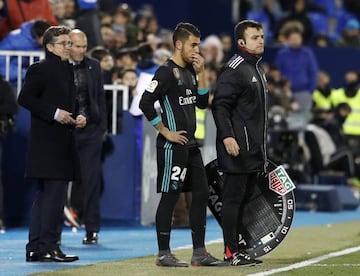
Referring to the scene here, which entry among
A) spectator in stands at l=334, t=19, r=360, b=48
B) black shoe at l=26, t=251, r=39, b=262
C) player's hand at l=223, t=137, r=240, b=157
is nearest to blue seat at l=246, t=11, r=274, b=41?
spectator in stands at l=334, t=19, r=360, b=48

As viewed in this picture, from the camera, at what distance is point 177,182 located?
1081 cm

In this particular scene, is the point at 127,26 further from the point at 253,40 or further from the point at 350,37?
the point at 350,37

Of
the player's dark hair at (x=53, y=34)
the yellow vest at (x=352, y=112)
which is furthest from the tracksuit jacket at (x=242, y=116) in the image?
the yellow vest at (x=352, y=112)

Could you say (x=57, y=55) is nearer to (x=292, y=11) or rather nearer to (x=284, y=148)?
(x=284, y=148)

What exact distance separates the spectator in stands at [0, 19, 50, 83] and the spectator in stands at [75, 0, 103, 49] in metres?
1.42

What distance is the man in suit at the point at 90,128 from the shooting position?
13695mm

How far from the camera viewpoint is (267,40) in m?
26.5

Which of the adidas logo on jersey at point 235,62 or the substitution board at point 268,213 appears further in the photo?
the substitution board at point 268,213

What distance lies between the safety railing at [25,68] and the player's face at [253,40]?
16.5ft

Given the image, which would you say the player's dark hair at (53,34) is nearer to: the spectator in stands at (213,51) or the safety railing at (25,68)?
the safety railing at (25,68)

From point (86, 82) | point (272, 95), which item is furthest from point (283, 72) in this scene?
point (86, 82)

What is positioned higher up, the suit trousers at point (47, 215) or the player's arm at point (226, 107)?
the player's arm at point (226, 107)

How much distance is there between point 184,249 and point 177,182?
222cm

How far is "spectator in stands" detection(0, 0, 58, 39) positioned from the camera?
17234 mm
